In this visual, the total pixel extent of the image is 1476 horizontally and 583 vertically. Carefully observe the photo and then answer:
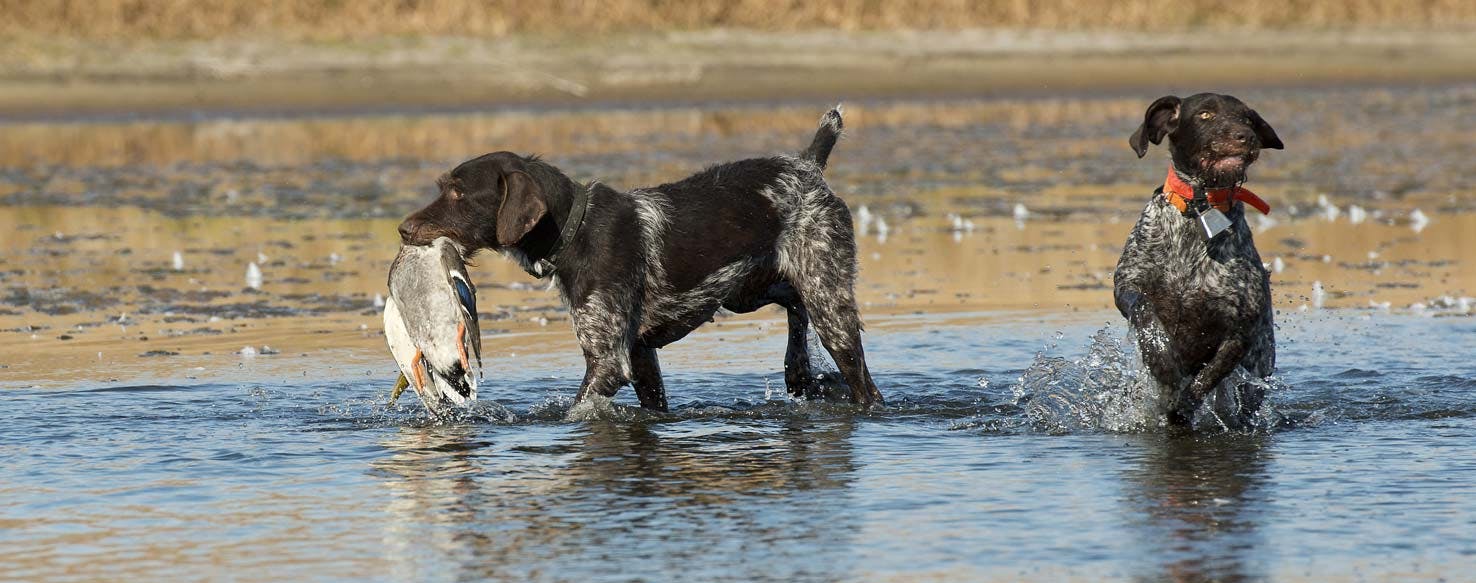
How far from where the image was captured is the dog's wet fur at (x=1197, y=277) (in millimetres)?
8234

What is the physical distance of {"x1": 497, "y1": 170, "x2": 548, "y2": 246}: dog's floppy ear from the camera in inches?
333

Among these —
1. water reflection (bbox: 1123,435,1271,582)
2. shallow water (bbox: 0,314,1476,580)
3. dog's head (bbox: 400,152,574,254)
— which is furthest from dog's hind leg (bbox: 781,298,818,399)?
water reflection (bbox: 1123,435,1271,582)

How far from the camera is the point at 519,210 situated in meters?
8.48

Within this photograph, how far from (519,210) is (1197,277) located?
261 centimetres

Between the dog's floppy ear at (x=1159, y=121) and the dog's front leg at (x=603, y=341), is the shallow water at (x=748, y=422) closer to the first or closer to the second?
the dog's front leg at (x=603, y=341)

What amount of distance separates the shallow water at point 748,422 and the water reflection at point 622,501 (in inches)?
0.8

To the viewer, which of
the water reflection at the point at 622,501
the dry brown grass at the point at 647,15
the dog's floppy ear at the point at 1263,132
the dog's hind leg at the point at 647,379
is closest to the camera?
the water reflection at the point at 622,501

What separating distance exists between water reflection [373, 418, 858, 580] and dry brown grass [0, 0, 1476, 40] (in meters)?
20.6

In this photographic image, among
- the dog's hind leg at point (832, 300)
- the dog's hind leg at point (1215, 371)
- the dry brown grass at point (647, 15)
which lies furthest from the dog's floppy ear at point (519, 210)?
the dry brown grass at point (647, 15)

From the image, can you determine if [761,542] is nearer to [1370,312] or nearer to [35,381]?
[35,381]

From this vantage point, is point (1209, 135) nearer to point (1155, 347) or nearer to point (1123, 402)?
point (1155, 347)

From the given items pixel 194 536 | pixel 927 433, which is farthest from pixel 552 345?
pixel 194 536

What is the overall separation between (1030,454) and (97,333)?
5.68 metres

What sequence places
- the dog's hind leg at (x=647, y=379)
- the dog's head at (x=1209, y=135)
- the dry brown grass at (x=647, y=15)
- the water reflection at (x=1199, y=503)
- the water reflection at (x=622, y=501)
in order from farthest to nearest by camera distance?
the dry brown grass at (x=647, y=15), the dog's hind leg at (x=647, y=379), the dog's head at (x=1209, y=135), the water reflection at (x=622, y=501), the water reflection at (x=1199, y=503)
